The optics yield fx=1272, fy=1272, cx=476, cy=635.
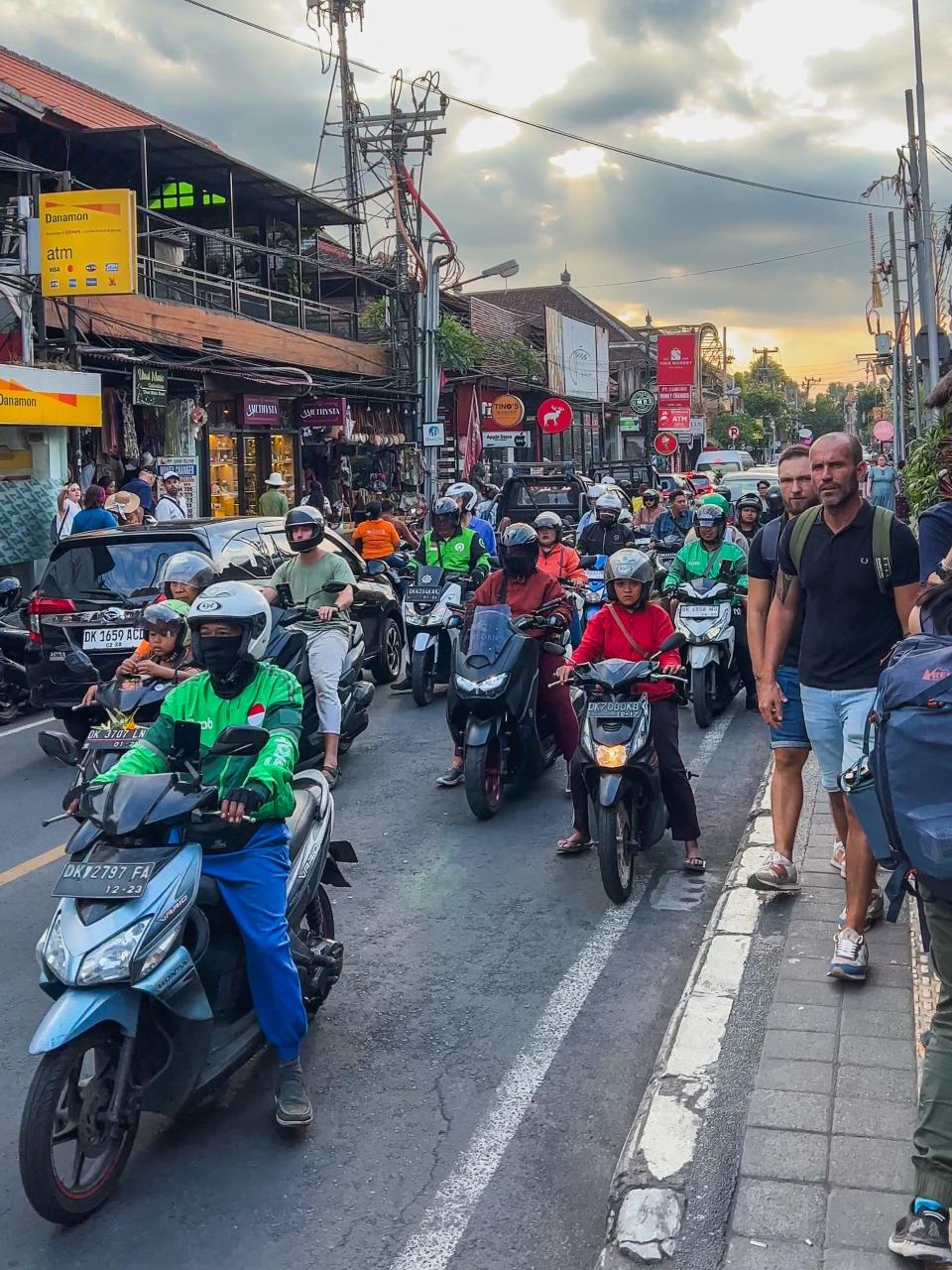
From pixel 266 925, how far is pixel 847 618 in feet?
8.38

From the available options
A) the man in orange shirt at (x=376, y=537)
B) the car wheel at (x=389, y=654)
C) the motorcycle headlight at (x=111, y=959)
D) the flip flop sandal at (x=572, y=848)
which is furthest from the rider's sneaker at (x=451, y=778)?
the man in orange shirt at (x=376, y=537)

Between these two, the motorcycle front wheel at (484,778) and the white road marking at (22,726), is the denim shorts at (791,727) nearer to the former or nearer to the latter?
the motorcycle front wheel at (484,778)

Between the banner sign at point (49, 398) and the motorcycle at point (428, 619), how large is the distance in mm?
7551

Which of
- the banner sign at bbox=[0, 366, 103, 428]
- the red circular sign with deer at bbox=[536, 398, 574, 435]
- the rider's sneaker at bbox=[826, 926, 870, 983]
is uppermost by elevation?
the red circular sign with deer at bbox=[536, 398, 574, 435]

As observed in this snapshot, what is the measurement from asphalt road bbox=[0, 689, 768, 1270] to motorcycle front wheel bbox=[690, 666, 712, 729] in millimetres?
2716

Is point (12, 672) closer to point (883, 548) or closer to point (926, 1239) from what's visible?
point (883, 548)

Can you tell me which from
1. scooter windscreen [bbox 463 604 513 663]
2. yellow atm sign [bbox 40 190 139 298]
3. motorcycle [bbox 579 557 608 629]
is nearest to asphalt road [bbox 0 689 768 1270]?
scooter windscreen [bbox 463 604 513 663]

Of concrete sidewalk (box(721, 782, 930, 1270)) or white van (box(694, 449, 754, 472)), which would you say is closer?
concrete sidewalk (box(721, 782, 930, 1270))

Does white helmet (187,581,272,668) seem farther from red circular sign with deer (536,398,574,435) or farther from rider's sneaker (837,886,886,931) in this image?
red circular sign with deer (536,398,574,435)

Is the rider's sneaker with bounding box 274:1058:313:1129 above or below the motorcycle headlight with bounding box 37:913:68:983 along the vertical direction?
below

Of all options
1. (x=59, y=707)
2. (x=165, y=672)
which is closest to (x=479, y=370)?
(x=59, y=707)

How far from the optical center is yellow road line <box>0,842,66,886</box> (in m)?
6.74

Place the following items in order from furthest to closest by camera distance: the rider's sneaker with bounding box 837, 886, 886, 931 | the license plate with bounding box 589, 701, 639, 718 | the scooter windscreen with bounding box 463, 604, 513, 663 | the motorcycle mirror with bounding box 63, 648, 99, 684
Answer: the motorcycle mirror with bounding box 63, 648, 99, 684 → the scooter windscreen with bounding box 463, 604, 513, 663 → the license plate with bounding box 589, 701, 639, 718 → the rider's sneaker with bounding box 837, 886, 886, 931

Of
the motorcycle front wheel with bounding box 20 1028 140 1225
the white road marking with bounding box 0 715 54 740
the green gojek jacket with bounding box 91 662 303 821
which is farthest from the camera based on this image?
the white road marking with bounding box 0 715 54 740
